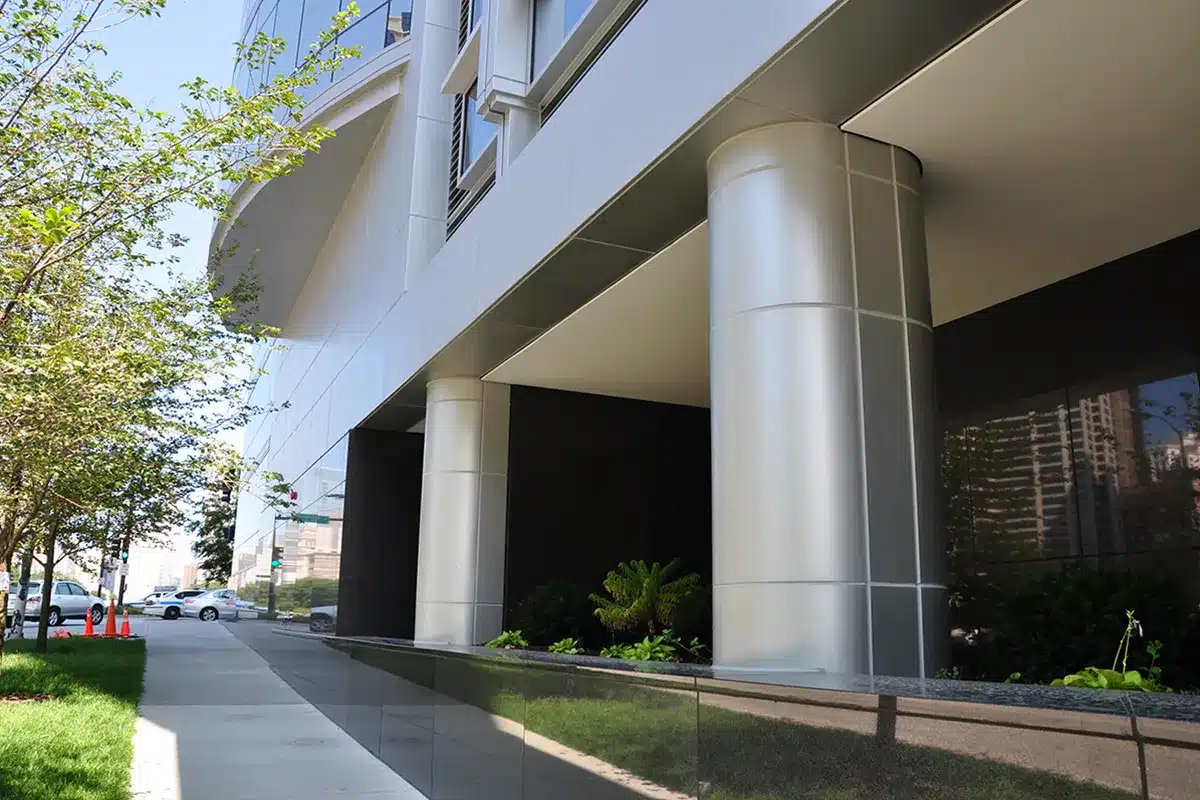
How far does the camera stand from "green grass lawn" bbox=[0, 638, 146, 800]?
7.38 metres

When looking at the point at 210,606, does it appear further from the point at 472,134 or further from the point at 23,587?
the point at 472,134

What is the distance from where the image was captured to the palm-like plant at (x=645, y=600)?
34.5 feet

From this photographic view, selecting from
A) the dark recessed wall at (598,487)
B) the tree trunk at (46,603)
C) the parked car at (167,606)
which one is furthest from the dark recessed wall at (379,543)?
the parked car at (167,606)

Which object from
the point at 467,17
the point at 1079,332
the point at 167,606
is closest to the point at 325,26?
the point at 467,17

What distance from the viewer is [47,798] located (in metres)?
6.80

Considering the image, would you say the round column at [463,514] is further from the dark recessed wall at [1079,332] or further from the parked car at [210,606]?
the parked car at [210,606]

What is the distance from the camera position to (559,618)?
11.4 metres

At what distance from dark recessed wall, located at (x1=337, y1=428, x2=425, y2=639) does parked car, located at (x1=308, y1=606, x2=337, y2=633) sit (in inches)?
18.0

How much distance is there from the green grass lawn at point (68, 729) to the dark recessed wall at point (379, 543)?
3179mm

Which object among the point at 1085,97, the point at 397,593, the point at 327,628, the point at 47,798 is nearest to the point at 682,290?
the point at 1085,97

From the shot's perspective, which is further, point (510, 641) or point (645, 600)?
point (510, 641)

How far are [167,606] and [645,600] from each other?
4376 centimetres

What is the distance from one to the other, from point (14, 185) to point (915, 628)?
254 inches

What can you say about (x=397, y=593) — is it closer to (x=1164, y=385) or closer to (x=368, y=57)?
(x=368, y=57)
